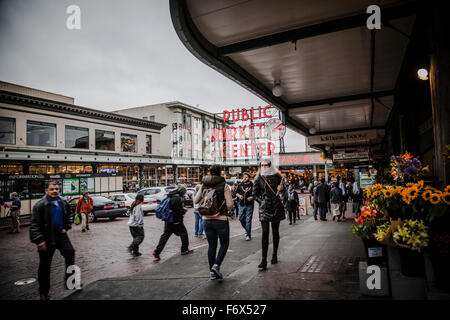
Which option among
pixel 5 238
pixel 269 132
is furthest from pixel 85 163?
pixel 269 132

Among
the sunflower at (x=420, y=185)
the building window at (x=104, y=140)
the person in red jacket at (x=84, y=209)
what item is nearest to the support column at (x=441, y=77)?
the sunflower at (x=420, y=185)

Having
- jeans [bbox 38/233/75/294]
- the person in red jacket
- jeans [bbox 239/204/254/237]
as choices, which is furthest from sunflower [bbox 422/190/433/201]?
the person in red jacket

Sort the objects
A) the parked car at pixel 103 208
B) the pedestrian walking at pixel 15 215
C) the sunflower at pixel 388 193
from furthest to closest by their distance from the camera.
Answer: the parked car at pixel 103 208 < the pedestrian walking at pixel 15 215 < the sunflower at pixel 388 193

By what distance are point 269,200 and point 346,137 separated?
10.3m

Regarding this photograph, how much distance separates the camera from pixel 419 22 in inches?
195

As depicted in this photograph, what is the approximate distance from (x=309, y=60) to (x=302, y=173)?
4353 cm

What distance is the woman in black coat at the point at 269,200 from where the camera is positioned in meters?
5.18

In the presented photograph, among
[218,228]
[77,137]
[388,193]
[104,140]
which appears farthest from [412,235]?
[104,140]

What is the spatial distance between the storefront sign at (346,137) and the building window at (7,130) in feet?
71.9

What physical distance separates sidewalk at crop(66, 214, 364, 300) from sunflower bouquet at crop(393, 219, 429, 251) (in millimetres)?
1086

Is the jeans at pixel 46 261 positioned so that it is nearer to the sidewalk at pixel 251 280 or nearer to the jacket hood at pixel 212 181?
the sidewalk at pixel 251 280

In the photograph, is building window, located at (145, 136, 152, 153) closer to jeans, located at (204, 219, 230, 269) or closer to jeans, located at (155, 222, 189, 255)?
jeans, located at (155, 222, 189, 255)

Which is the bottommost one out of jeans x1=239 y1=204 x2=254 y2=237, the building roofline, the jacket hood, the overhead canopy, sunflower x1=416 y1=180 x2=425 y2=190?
jeans x1=239 y1=204 x2=254 y2=237

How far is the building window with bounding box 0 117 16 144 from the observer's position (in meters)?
21.2
